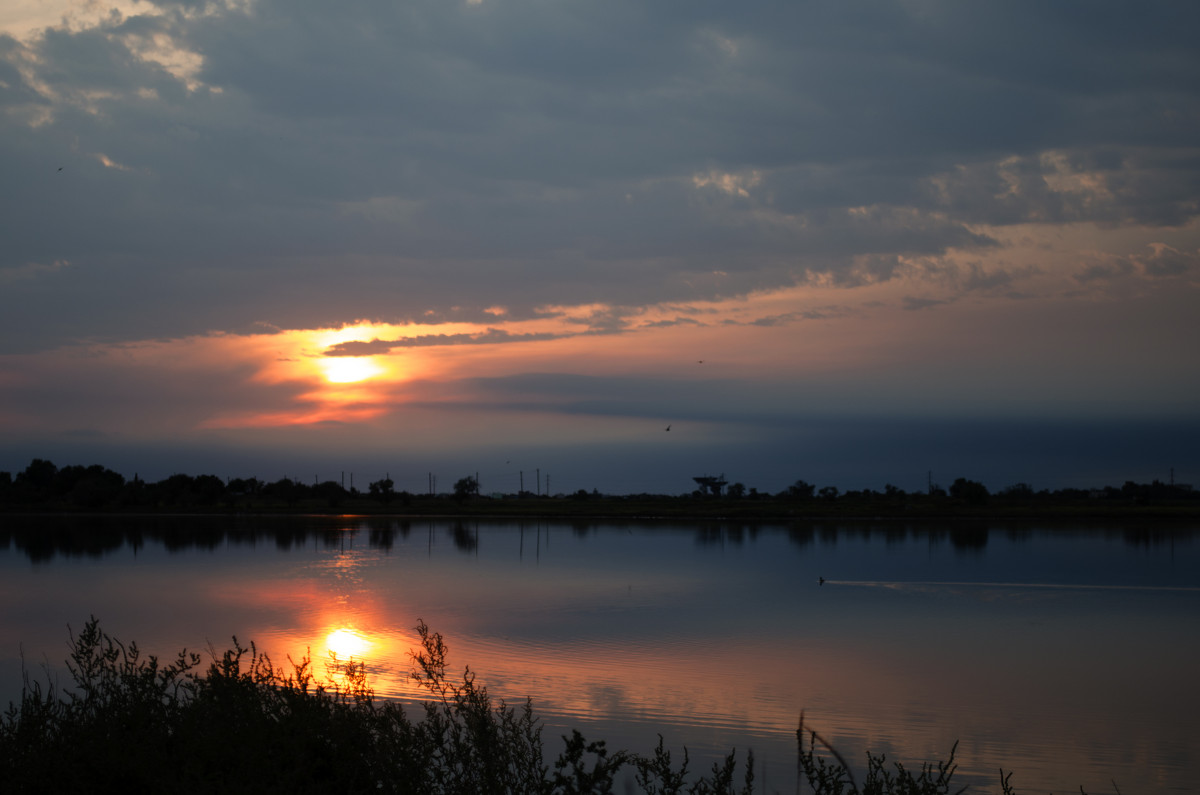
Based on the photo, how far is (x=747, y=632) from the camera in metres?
18.8

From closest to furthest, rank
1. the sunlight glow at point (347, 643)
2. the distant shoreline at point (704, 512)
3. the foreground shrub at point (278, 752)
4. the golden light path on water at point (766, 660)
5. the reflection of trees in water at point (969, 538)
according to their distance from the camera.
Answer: the foreground shrub at point (278, 752) → the golden light path on water at point (766, 660) → the sunlight glow at point (347, 643) → the reflection of trees in water at point (969, 538) → the distant shoreline at point (704, 512)

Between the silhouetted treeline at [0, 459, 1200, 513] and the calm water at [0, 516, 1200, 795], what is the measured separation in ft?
147

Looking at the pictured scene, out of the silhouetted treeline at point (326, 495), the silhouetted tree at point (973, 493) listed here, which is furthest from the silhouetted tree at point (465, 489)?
the silhouetted tree at point (973, 493)

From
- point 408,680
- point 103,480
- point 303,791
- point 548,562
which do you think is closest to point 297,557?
point 548,562

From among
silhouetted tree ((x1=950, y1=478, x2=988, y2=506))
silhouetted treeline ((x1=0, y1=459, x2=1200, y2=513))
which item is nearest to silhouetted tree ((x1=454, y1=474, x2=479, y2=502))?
silhouetted treeline ((x1=0, y1=459, x2=1200, y2=513))

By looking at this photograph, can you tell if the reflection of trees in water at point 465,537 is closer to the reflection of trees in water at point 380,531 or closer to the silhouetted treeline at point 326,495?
the reflection of trees in water at point 380,531

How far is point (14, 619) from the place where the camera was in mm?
19031

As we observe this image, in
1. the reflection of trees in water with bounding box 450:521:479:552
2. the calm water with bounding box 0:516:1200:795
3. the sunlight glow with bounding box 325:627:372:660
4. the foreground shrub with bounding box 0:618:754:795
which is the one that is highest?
the foreground shrub with bounding box 0:618:754:795

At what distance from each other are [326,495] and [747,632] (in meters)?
87.2

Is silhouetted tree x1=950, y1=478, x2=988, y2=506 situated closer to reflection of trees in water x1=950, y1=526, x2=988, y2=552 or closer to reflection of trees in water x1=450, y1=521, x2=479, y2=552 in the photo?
reflection of trees in water x1=950, y1=526, x2=988, y2=552

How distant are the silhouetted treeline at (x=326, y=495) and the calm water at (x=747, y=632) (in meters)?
44.9

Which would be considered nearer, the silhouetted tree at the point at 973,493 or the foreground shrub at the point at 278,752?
the foreground shrub at the point at 278,752

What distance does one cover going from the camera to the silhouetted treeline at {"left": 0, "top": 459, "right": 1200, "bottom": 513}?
83.7 metres

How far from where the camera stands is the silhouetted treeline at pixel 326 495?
8369cm
